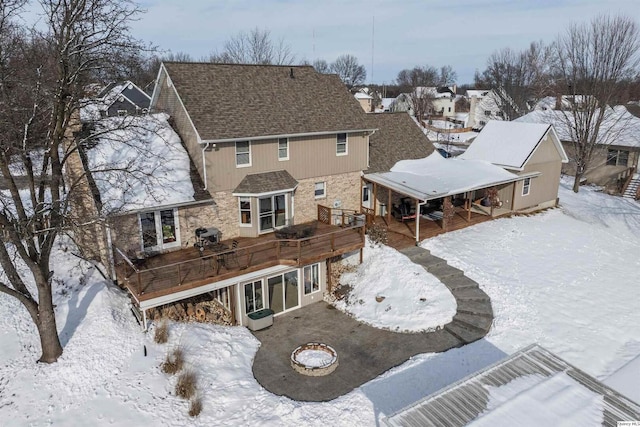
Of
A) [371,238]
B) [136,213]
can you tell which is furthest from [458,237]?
[136,213]

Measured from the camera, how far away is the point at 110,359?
43.8 feet

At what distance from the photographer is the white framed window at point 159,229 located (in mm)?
16797

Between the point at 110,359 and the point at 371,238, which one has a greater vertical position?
the point at 371,238

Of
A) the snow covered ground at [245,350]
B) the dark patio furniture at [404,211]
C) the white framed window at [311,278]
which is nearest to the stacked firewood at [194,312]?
the snow covered ground at [245,350]

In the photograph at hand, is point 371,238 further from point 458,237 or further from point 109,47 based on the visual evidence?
point 109,47

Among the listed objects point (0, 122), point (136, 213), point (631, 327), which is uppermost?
point (0, 122)

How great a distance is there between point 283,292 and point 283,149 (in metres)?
6.41

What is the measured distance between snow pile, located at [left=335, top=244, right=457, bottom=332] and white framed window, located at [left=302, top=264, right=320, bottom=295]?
125 cm

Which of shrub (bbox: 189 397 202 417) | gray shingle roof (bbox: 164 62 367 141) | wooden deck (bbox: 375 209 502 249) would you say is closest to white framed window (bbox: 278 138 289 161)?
gray shingle roof (bbox: 164 62 367 141)

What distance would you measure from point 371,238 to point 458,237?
15.0ft

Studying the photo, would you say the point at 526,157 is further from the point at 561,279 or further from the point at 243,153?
the point at 243,153

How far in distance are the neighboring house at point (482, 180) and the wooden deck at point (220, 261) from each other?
184 inches

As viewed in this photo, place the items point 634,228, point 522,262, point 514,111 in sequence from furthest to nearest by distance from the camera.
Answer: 1. point 514,111
2. point 634,228
3. point 522,262

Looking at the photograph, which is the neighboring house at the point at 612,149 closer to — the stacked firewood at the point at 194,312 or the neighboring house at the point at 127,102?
the stacked firewood at the point at 194,312
